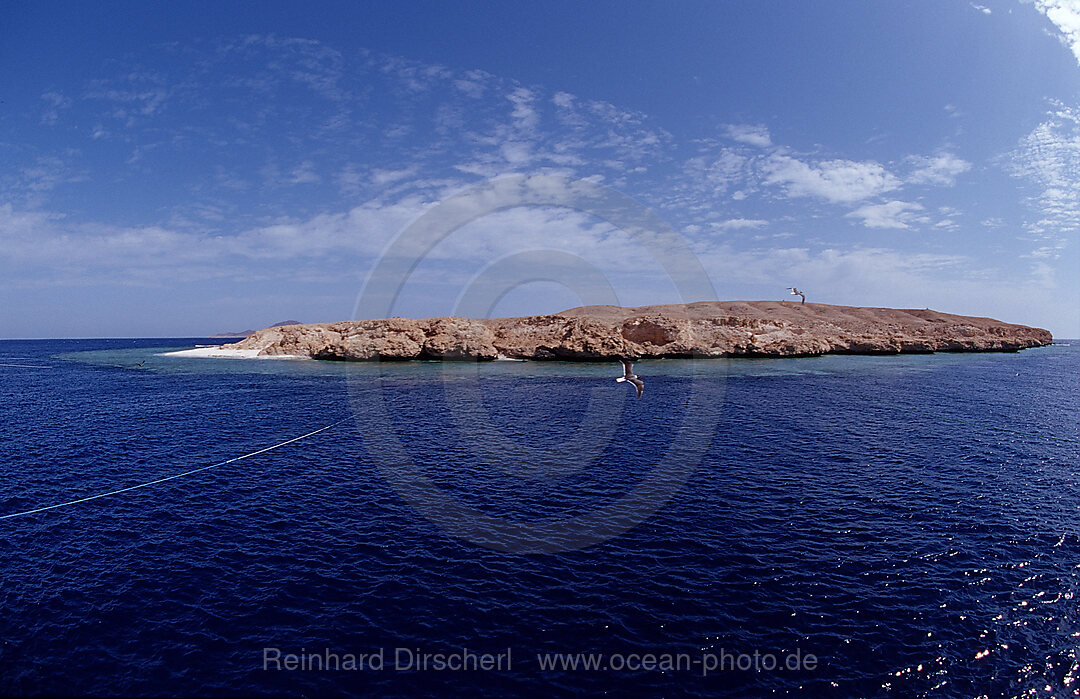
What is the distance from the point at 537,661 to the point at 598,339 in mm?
81310

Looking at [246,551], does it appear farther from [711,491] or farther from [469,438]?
[711,491]

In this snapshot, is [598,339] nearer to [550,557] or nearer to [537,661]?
[550,557]

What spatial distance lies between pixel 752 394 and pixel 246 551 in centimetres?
5074

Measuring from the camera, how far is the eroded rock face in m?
95.8

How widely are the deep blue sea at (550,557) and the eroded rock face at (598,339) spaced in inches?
2143

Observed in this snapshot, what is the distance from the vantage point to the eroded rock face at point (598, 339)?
9575cm

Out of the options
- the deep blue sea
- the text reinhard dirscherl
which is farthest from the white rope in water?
the text reinhard dirscherl

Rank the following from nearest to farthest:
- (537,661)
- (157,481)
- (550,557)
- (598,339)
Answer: (537,661)
(550,557)
(157,481)
(598,339)

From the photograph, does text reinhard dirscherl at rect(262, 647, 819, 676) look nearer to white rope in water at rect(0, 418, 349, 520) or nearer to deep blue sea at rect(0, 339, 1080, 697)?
deep blue sea at rect(0, 339, 1080, 697)

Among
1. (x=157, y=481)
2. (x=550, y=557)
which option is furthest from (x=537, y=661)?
(x=157, y=481)

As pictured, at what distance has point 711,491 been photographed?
82.7 ft

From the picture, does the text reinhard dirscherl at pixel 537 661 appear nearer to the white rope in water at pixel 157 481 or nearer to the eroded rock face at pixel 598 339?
the white rope in water at pixel 157 481

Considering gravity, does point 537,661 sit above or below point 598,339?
below

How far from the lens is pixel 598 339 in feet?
306
